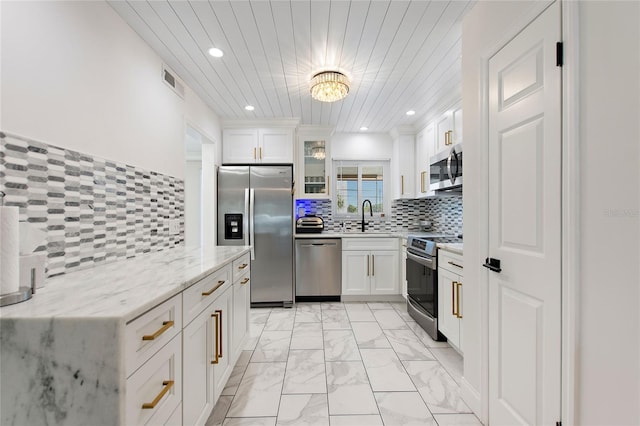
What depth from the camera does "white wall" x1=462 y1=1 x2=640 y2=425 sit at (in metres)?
0.82

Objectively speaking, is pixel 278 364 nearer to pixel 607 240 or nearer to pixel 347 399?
pixel 347 399

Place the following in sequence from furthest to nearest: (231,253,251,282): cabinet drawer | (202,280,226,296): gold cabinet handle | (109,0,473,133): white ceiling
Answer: (231,253,251,282): cabinet drawer
(109,0,473,133): white ceiling
(202,280,226,296): gold cabinet handle

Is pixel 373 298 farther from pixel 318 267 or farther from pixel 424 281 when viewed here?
pixel 424 281

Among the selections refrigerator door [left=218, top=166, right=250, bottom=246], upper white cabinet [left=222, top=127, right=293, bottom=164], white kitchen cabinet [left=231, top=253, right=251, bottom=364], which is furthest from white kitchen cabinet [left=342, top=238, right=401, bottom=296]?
white kitchen cabinet [left=231, top=253, right=251, bottom=364]

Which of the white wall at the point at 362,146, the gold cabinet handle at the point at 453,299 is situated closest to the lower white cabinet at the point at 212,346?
the gold cabinet handle at the point at 453,299

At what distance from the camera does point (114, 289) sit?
1.04m

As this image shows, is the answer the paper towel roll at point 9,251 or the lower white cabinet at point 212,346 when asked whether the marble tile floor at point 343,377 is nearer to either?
the lower white cabinet at point 212,346

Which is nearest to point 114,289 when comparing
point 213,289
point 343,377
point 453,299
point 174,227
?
point 213,289

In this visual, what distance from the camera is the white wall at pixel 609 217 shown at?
0.82 metres

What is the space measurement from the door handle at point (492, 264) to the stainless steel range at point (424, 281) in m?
1.11

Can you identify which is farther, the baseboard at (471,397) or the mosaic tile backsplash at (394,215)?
the mosaic tile backsplash at (394,215)

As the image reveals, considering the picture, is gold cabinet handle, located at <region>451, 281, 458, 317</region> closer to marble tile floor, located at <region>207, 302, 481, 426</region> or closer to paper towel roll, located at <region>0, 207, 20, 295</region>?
marble tile floor, located at <region>207, 302, 481, 426</region>

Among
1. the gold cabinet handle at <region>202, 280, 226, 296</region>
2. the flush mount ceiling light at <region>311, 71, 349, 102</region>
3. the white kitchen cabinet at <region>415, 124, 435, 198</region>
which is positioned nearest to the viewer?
the gold cabinet handle at <region>202, 280, 226, 296</region>

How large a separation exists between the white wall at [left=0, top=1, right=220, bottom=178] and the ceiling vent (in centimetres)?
5
